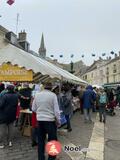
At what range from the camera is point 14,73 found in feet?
34.4

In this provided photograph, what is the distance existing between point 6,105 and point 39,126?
2018mm

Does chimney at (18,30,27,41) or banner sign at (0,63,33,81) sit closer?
banner sign at (0,63,33,81)

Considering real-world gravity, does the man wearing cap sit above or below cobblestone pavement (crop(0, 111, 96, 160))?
above

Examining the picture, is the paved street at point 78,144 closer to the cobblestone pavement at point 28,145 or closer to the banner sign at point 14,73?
the cobblestone pavement at point 28,145

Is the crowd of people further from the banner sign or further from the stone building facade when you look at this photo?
the stone building facade

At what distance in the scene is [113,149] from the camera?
9969mm

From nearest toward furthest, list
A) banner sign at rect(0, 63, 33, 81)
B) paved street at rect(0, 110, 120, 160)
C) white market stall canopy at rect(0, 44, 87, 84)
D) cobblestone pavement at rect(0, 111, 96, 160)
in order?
1. cobblestone pavement at rect(0, 111, 96, 160)
2. paved street at rect(0, 110, 120, 160)
3. white market stall canopy at rect(0, 44, 87, 84)
4. banner sign at rect(0, 63, 33, 81)

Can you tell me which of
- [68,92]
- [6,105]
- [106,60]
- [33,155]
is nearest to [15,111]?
[6,105]

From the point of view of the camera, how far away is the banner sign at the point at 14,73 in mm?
→ 10336

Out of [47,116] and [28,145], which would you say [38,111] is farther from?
[28,145]

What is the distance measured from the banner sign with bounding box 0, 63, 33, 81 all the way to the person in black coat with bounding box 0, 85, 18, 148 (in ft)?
3.85

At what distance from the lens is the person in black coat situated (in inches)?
353

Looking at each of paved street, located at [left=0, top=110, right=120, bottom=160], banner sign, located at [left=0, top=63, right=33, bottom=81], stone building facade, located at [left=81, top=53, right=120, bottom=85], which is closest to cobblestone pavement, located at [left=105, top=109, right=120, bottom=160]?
paved street, located at [left=0, top=110, right=120, bottom=160]

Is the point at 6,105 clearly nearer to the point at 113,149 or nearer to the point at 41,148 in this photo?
the point at 41,148
